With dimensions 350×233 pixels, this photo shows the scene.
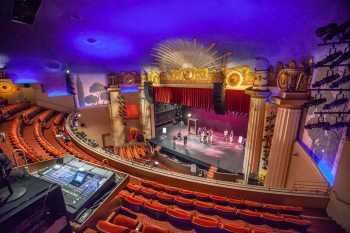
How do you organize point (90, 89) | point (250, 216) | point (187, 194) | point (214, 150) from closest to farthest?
point (250, 216) < point (187, 194) < point (214, 150) < point (90, 89)

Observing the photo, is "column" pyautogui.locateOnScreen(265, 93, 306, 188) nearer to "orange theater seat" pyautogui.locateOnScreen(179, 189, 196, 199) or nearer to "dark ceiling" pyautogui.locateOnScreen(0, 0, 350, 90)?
"dark ceiling" pyautogui.locateOnScreen(0, 0, 350, 90)

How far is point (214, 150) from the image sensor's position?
1376 cm

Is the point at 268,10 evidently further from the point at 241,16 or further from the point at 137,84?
the point at 137,84

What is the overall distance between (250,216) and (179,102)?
11154mm

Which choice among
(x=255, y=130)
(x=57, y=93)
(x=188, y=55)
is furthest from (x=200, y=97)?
(x=57, y=93)

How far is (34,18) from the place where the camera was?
6562 mm

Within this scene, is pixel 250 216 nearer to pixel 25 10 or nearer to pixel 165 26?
pixel 165 26

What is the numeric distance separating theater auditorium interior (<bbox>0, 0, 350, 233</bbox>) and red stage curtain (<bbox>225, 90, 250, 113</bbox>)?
0.07m

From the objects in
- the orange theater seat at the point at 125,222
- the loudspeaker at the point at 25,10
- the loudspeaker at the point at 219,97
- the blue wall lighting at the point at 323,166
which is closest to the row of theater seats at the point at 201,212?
the orange theater seat at the point at 125,222

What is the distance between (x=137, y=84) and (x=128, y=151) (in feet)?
22.5

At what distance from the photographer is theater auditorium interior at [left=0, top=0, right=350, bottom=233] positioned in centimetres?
388

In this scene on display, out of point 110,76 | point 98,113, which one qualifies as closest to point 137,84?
point 110,76

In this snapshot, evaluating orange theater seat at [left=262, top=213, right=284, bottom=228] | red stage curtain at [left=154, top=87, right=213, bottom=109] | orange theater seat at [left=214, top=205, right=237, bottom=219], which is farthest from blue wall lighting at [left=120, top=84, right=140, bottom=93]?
orange theater seat at [left=262, top=213, right=284, bottom=228]

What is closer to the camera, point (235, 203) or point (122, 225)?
point (122, 225)
